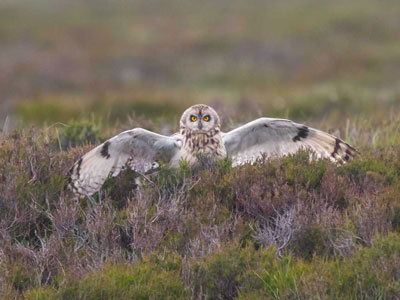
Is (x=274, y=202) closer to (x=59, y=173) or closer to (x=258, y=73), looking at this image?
(x=59, y=173)

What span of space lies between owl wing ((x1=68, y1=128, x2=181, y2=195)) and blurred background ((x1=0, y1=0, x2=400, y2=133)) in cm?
883

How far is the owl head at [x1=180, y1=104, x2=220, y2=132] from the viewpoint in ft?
19.6

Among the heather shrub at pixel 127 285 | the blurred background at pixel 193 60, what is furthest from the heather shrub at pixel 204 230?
the blurred background at pixel 193 60

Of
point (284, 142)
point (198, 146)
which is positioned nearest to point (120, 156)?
point (198, 146)

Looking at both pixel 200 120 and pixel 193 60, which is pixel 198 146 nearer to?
pixel 200 120

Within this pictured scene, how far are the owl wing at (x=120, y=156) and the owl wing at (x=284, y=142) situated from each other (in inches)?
19.0

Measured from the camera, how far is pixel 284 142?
20.3ft

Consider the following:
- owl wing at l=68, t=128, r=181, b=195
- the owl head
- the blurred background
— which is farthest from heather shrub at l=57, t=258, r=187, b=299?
the blurred background

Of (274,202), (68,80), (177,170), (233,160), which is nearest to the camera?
(274,202)

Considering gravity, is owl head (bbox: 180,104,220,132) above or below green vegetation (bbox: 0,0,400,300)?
above

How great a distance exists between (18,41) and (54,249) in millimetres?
27971

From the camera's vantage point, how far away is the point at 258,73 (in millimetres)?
27953

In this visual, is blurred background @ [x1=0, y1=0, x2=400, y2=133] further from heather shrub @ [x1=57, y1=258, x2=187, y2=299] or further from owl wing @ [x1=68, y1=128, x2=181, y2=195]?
heather shrub @ [x1=57, y1=258, x2=187, y2=299]

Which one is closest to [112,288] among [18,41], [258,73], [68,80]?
[68,80]
